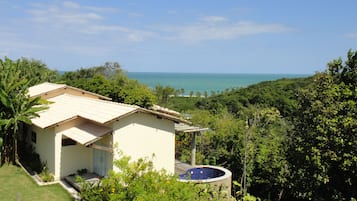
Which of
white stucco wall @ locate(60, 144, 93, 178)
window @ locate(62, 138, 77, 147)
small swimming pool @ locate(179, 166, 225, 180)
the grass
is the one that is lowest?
small swimming pool @ locate(179, 166, 225, 180)

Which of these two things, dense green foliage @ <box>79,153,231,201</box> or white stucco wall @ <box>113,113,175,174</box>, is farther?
white stucco wall @ <box>113,113,175,174</box>

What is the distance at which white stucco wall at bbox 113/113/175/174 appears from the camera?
16.8m

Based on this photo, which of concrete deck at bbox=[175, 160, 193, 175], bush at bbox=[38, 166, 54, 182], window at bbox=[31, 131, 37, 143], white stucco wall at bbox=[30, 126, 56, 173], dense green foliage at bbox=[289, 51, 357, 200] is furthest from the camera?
window at bbox=[31, 131, 37, 143]

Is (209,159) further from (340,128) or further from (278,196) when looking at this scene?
(340,128)

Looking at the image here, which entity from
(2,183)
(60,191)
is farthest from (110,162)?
(2,183)

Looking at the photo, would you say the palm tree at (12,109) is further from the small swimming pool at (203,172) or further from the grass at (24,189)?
the small swimming pool at (203,172)

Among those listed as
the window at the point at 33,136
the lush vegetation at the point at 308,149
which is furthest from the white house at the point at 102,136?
the lush vegetation at the point at 308,149

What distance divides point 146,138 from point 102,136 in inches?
89.1

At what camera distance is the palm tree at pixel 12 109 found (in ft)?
61.1

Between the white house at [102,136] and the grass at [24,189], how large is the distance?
1310 millimetres

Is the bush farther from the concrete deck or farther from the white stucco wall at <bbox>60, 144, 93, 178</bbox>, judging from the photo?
the concrete deck

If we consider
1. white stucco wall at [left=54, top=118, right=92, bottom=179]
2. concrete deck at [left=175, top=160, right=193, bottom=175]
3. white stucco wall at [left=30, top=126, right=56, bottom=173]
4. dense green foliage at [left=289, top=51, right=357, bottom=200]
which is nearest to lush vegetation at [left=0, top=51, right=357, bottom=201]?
dense green foliage at [left=289, top=51, right=357, bottom=200]

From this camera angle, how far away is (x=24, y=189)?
52.4 ft

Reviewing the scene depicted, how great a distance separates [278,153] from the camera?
20.7 metres
